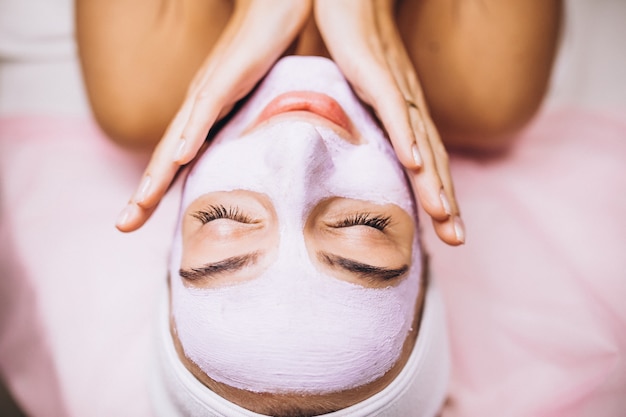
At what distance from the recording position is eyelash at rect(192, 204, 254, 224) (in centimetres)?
73

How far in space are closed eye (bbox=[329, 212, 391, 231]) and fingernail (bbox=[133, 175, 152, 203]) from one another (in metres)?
0.27

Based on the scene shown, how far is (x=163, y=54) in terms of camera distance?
1143 millimetres

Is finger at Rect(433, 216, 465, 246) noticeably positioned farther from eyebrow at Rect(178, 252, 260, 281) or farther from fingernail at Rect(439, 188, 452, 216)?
eyebrow at Rect(178, 252, 260, 281)

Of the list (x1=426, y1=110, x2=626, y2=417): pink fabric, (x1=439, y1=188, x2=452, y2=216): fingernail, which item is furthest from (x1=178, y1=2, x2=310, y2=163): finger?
(x1=426, y1=110, x2=626, y2=417): pink fabric

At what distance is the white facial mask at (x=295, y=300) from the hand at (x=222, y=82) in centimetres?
5

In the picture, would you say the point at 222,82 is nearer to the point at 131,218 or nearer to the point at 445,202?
the point at 131,218

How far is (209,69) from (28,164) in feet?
1.88

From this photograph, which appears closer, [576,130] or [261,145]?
[261,145]

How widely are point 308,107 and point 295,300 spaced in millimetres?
274

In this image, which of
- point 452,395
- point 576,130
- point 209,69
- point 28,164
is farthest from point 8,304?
point 576,130

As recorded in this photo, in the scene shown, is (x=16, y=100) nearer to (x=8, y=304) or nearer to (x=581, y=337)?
(x=8, y=304)

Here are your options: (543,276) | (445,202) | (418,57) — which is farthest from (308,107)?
(543,276)

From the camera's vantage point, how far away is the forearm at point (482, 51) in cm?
113

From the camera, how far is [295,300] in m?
0.67
